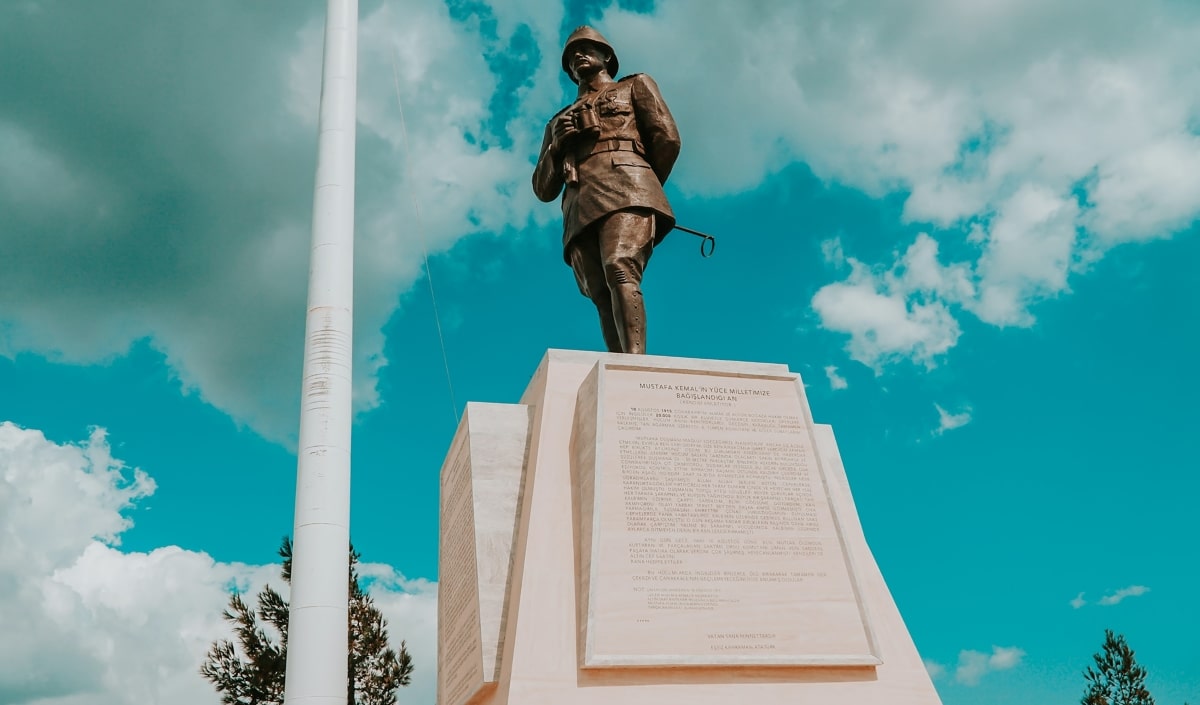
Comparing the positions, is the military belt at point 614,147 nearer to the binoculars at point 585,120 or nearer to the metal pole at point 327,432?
the binoculars at point 585,120

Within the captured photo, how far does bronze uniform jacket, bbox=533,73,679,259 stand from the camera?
8930 mm

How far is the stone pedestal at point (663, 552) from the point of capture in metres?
6.52

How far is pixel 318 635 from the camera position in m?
7.82

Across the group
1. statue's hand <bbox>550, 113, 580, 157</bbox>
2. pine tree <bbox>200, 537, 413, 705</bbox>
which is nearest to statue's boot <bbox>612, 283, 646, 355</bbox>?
statue's hand <bbox>550, 113, 580, 157</bbox>

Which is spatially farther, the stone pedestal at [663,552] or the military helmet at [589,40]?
the military helmet at [589,40]

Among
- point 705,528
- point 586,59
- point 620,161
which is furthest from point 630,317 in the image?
point 586,59

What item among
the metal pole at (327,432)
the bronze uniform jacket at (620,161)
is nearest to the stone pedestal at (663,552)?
the metal pole at (327,432)

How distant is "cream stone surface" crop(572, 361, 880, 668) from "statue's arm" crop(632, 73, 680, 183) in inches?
96.9

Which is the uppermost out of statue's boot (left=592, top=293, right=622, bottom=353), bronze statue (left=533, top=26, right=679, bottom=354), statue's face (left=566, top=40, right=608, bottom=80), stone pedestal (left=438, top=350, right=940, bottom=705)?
statue's face (left=566, top=40, right=608, bottom=80)

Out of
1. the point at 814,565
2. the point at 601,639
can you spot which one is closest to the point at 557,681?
the point at 601,639

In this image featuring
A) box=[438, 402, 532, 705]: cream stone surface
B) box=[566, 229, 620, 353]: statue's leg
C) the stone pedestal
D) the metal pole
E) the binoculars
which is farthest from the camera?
box=[566, 229, 620, 353]: statue's leg

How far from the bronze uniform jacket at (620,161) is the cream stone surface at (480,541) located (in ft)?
6.45

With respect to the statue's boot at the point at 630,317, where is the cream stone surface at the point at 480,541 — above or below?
below

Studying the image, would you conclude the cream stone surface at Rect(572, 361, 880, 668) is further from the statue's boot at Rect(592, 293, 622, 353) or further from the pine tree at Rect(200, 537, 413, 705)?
the pine tree at Rect(200, 537, 413, 705)
